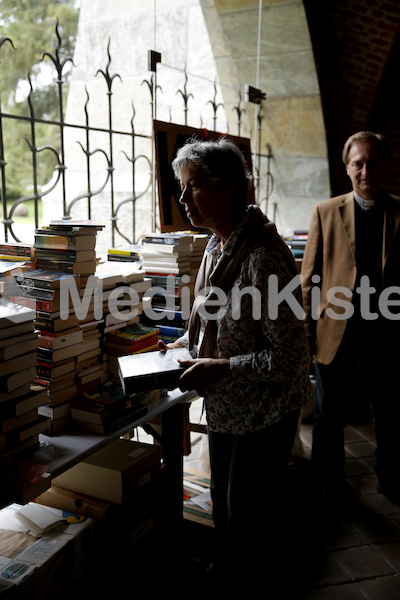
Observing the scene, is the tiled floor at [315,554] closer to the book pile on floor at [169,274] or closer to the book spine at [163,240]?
the book pile on floor at [169,274]

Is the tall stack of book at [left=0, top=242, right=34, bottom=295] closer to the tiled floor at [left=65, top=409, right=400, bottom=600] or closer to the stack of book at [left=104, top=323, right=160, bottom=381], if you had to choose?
the stack of book at [left=104, top=323, right=160, bottom=381]

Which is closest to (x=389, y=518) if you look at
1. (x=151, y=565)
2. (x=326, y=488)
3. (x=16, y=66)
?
(x=326, y=488)

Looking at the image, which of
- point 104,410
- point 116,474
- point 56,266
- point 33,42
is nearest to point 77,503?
point 116,474

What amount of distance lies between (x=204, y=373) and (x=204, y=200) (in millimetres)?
551

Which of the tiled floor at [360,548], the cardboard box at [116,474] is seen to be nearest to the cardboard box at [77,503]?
the cardboard box at [116,474]

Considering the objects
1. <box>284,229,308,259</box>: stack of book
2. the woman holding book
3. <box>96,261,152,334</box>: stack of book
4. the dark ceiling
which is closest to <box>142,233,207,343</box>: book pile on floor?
<box>96,261,152,334</box>: stack of book

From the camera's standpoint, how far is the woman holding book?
1.56 m

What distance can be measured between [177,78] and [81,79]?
0.95m

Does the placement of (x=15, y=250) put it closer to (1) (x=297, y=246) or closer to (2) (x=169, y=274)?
(2) (x=169, y=274)

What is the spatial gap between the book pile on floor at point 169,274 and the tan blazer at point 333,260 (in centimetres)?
73

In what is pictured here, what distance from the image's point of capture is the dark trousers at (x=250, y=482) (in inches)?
66.4

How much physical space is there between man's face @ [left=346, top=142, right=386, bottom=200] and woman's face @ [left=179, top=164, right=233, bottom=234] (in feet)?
4.40

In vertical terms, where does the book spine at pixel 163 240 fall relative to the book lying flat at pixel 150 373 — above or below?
above

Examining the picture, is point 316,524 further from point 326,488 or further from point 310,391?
point 310,391
